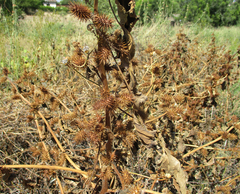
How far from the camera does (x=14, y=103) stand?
5.69 feet

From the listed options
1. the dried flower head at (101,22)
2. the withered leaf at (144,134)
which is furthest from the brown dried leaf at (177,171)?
the dried flower head at (101,22)

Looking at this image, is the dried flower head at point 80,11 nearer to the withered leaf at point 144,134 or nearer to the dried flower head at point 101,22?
the dried flower head at point 101,22

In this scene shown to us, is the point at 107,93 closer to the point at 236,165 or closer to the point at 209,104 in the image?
the point at 209,104

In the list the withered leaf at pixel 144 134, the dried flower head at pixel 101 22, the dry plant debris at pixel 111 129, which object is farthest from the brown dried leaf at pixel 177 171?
the dried flower head at pixel 101 22

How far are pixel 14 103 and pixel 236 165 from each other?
7.41ft

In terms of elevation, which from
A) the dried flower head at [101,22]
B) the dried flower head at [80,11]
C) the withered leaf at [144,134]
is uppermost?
the dried flower head at [80,11]

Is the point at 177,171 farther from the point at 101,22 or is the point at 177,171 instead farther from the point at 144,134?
the point at 101,22

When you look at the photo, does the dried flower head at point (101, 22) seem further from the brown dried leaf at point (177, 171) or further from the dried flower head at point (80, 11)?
the brown dried leaf at point (177, 171)

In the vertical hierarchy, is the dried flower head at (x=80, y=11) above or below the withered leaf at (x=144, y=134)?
above

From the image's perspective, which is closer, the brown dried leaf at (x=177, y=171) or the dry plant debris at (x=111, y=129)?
the dry plant debris at (x=111, y=129)

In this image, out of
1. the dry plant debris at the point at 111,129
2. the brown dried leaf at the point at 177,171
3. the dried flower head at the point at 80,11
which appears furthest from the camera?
the brown dried leaf at the point at 177,171

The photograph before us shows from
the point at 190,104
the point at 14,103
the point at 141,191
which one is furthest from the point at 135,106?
the point at 14,103

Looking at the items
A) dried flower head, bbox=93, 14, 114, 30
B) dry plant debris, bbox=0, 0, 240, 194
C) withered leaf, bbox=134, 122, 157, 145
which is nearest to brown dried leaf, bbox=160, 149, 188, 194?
dry plant debris, bbox=0, 0, 240, 194

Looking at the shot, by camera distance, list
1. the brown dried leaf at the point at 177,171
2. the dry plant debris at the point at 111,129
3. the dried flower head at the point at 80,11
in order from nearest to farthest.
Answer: the dried flower head at the point at 80,11, the dry plant debris at the point at 111,129, the brown dried leaf at the point at 177,171
